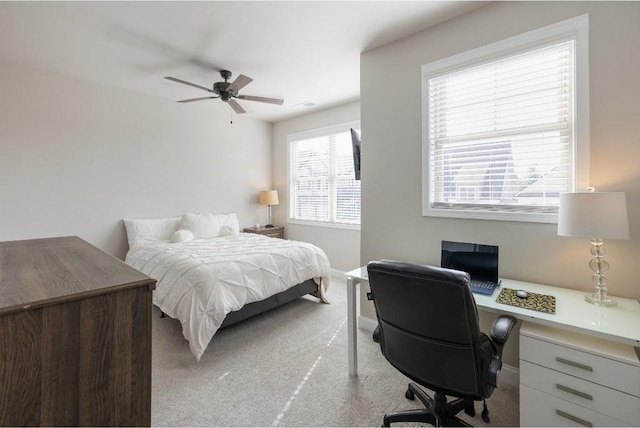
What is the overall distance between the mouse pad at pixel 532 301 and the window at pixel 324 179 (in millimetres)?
2824

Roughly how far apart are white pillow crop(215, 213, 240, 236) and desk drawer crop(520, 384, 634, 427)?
12.6 ft

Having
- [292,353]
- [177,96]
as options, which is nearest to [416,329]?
[292,353]

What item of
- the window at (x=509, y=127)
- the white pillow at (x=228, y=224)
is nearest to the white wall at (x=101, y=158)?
the white pillow at (x=228, y=224)

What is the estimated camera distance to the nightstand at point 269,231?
5129mm

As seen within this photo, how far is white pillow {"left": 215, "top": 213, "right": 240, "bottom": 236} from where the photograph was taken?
173 inches

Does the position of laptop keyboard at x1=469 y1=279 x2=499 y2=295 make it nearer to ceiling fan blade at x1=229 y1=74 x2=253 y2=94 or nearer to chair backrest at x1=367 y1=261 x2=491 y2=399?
chair backrest at x1=367 y1=261 x2=491 y2=399

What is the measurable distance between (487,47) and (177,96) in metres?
3.92

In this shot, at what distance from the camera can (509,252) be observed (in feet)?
6.77

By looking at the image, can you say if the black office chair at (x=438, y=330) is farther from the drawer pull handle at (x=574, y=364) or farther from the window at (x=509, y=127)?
the window at (x=509, y=127)

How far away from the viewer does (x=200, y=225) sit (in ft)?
13.8

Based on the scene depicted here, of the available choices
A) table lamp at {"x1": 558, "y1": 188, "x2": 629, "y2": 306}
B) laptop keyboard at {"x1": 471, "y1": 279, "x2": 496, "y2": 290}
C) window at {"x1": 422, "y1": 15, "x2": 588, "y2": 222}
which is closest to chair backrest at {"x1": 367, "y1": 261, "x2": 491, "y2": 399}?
laptop keyboard at {"x1": 471, "y1": 279, "x2": 496, "y2": 290}

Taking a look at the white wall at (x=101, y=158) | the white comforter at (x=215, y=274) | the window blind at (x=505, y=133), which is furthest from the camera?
the white wall at (x=101, y=158)

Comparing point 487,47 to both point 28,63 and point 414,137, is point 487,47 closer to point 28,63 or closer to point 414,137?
point 414,137

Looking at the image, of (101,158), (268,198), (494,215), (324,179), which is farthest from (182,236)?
(494,215)
